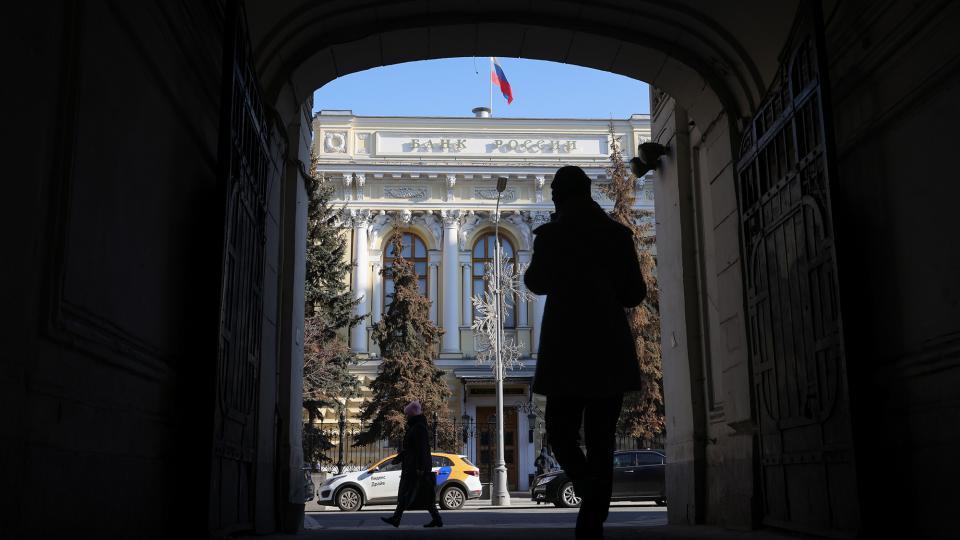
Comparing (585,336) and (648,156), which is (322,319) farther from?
(585,336)

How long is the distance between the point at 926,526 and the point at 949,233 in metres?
1.66

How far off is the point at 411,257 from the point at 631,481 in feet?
62.9

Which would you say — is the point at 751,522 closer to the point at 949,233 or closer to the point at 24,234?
the point at 949,233

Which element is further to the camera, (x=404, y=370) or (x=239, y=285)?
(x=404, y=370)

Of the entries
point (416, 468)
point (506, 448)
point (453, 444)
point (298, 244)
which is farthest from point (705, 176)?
point (506, 448)

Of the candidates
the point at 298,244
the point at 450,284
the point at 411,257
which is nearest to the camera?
the point at 298,244

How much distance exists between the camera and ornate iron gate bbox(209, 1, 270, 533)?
617 centimetres

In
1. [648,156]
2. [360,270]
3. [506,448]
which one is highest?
[360,270]

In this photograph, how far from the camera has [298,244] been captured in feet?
35.3

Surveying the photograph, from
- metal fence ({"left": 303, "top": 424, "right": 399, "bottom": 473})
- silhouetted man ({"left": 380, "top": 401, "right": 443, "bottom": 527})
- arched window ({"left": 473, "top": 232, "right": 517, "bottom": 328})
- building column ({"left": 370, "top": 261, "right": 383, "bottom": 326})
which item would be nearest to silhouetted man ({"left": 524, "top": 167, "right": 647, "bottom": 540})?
silhouetted man ({"left": 380, "top": 401, "right": 443, "bottom": 527})

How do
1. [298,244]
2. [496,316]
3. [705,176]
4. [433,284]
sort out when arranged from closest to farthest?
[705,176], [298,244], [496,316], [433,284]

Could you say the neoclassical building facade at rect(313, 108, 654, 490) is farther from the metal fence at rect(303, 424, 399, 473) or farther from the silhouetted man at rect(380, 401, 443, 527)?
the silhouetted man at rect(380, 401, 443, 527)

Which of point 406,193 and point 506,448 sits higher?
point 406,193

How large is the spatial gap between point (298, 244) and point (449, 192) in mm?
30461
